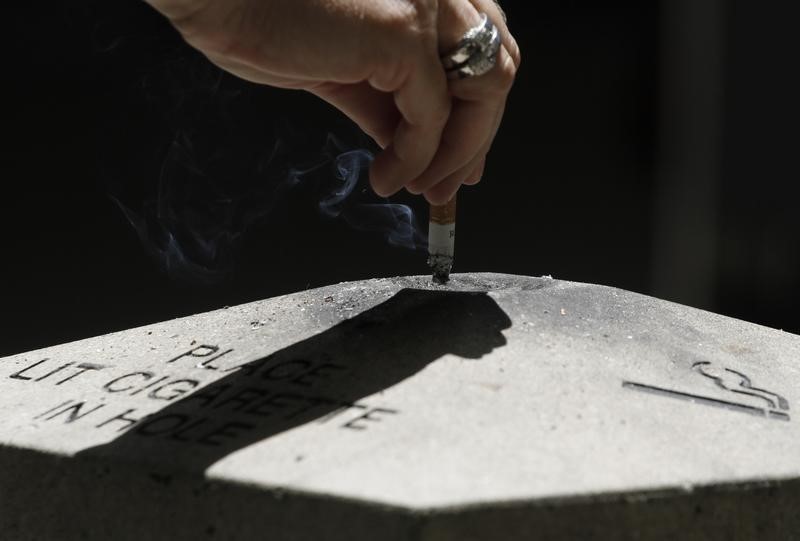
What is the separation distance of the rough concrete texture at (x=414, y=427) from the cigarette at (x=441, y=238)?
0.11 m

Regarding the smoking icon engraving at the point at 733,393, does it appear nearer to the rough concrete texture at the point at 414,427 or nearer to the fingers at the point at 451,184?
the rough concrete texture at the point at 414,427

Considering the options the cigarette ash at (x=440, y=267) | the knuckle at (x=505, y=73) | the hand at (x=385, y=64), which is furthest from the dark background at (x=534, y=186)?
the knuckle at (x=505, y=73)

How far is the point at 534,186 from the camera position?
3666 millimetres

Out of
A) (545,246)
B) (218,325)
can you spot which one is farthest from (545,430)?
(545,246)

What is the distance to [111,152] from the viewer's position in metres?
3.49

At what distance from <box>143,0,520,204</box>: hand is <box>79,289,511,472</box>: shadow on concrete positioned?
0.23 metres

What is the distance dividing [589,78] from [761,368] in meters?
1.87

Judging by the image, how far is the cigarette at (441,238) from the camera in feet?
6.76

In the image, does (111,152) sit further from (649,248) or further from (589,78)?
(649,248)

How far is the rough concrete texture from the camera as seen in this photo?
4.41 feet

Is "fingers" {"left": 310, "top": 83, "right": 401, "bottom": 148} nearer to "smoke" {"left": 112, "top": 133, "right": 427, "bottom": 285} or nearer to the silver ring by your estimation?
the silver ring

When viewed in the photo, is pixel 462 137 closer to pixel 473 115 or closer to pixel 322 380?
pixel 473 115

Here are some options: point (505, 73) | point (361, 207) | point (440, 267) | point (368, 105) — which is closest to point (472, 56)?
point (505, 73)

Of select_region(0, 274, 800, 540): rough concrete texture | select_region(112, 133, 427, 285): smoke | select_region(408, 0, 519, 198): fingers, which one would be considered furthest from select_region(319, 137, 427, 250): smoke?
select_region(408, 0, 519, 198): fingers
